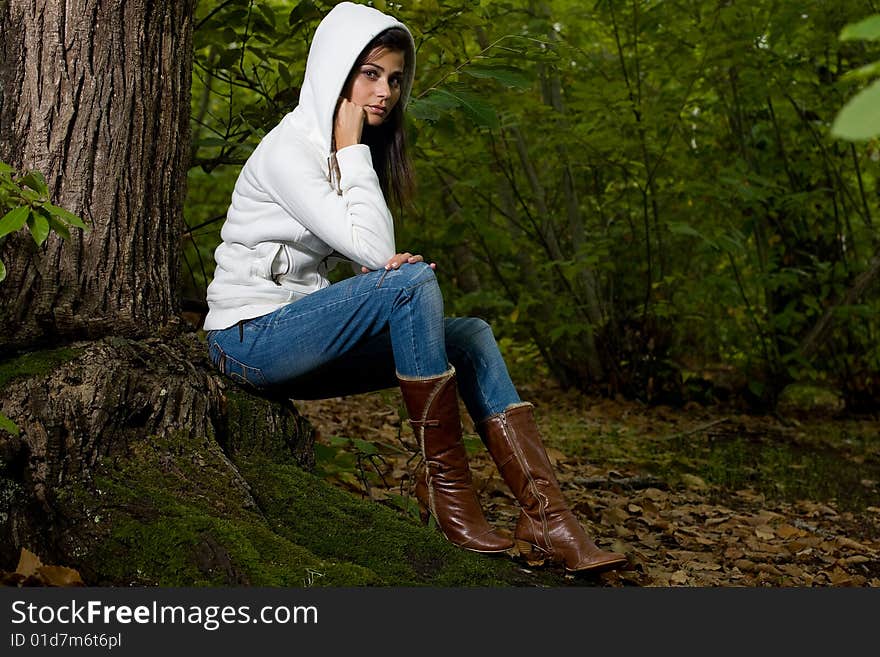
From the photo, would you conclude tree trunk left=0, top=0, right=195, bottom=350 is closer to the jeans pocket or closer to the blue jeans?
the jeans pocket

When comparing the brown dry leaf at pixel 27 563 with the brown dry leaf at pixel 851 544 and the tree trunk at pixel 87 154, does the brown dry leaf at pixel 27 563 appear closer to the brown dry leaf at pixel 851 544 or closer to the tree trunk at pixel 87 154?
the tree trunk at pixel 87 154

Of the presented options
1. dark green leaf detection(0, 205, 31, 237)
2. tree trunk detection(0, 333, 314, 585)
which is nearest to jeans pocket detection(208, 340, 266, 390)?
tree trunk detection(0, 333, 314, 585)

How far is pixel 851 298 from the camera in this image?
7.12 m

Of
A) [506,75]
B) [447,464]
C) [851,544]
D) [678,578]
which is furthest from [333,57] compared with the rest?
[851,544]

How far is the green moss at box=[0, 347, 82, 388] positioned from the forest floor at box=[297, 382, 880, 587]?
92 centimetres

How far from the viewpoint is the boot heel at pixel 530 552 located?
2689mm

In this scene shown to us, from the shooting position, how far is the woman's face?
2.81 metres

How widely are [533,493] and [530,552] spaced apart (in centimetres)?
18

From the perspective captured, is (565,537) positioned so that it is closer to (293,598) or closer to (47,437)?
(293,598)

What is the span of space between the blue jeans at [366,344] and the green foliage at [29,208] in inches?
28.7

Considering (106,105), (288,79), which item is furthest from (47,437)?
(288,79)

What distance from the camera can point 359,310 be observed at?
2.61 m

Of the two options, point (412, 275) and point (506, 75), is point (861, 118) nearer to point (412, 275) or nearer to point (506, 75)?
point (412, 275)

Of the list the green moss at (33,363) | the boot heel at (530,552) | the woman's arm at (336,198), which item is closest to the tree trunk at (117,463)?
the green moss at (33,363)
